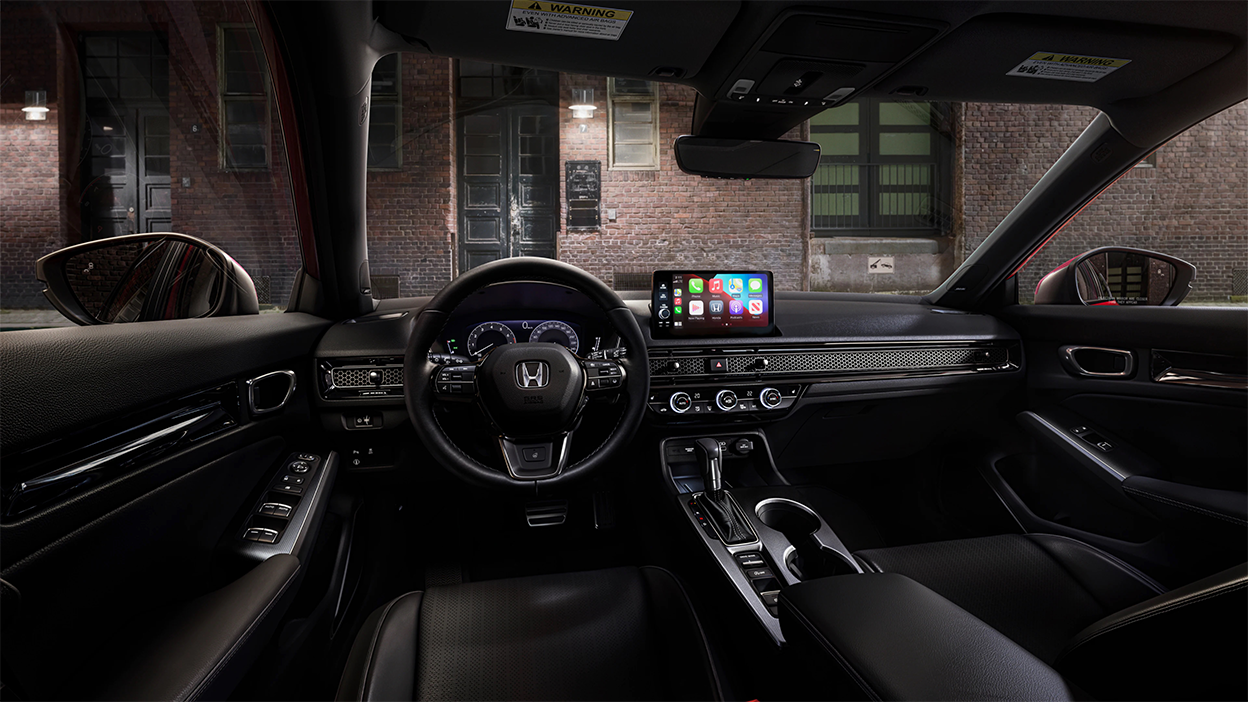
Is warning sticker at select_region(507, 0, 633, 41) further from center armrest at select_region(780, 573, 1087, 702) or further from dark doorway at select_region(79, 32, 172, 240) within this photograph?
center armrest at select_region(780, 573, 1087, 702)

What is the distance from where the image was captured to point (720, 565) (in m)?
1.67

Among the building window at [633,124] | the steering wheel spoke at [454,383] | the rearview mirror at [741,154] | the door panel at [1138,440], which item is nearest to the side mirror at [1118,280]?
the door panel at [1138,440]

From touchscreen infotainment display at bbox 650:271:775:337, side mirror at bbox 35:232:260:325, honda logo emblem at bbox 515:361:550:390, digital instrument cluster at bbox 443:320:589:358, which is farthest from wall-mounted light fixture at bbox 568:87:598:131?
side mirror at bbox 35:232:260:325

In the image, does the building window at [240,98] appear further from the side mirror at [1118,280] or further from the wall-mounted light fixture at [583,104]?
the side mirror at [1118,280]

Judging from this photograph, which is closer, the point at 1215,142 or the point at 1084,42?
the point at 1084,42

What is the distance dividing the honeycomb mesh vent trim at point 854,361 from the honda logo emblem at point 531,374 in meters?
0.52

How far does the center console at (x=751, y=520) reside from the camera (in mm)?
1649

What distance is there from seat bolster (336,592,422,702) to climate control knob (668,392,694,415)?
3.32 feet

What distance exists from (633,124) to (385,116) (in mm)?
996

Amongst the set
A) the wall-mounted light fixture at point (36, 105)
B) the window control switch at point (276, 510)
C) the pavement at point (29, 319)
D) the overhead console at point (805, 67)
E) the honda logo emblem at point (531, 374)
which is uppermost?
the overhead console at point (805, 67)

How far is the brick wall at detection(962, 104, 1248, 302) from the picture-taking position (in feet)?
6.56

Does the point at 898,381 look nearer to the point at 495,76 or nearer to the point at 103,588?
the point at 495,76

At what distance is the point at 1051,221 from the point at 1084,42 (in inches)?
27.5

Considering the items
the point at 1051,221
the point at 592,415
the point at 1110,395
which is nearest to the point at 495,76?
the point at 592,415
